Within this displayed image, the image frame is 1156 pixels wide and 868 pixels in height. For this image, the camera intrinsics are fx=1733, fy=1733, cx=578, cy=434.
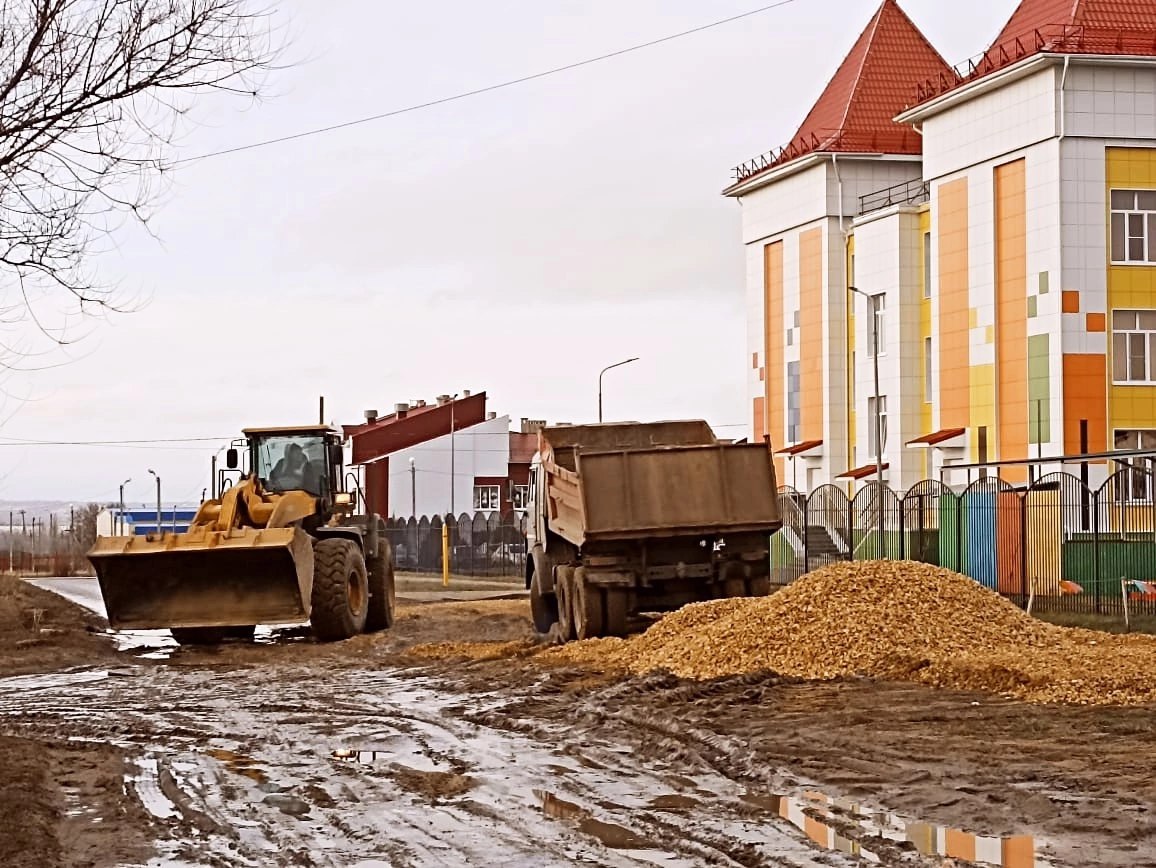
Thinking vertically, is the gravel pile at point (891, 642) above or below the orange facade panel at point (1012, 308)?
below

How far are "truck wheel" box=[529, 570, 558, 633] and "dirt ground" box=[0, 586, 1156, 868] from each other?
6645 mm

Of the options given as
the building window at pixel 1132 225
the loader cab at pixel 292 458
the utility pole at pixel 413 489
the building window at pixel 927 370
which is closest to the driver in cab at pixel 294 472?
the loader cab at pixel 292 458

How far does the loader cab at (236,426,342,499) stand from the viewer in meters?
26.5

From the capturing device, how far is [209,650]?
80.0 ft

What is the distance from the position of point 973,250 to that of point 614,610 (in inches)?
1157

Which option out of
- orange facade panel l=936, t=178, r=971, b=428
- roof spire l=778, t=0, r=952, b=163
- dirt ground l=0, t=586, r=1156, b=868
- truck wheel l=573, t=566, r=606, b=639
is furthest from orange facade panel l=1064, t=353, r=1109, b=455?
dirt ground l=0, t=586, r=1156, b=868

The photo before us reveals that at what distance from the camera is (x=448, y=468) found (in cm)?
9119

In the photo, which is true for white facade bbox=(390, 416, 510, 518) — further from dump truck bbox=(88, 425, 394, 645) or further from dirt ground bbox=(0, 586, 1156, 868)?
dirt ground bbox=(0, 586, 1156, 868)

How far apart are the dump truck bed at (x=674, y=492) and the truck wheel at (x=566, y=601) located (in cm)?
143

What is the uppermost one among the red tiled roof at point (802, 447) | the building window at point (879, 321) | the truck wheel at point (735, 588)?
the building window at point (879, 321)

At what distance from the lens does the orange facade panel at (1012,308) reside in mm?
46438

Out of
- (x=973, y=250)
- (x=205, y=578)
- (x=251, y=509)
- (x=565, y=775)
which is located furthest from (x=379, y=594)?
(x=973, y=250)

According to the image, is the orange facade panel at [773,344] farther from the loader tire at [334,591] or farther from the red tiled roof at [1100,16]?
the loader tire at [334,591]

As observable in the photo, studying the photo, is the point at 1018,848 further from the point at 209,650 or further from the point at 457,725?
the point at 209,650
